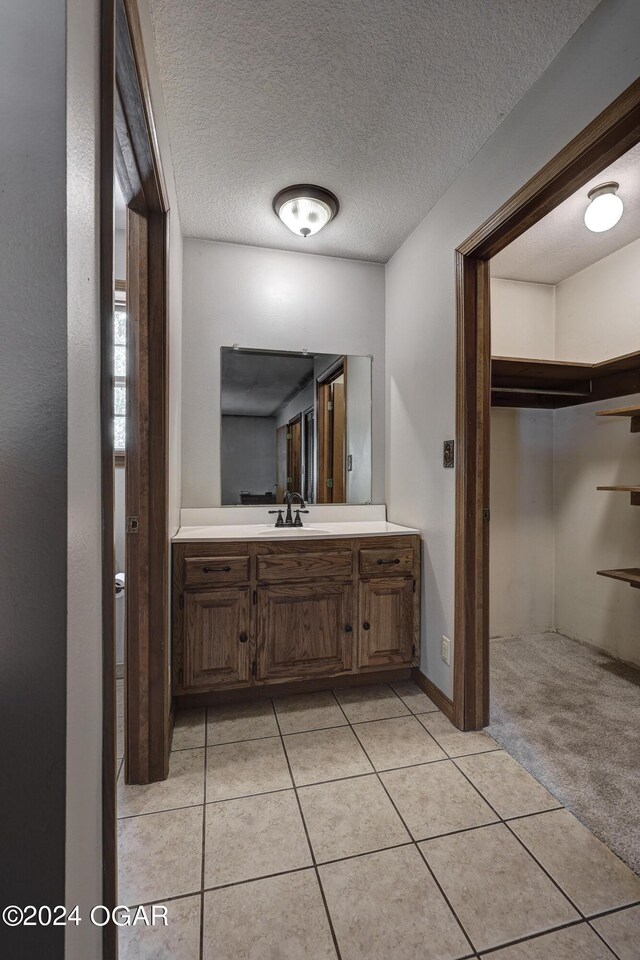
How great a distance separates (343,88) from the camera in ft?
5.13

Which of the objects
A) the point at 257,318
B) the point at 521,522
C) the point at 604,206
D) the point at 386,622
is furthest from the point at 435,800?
the point at 604,206

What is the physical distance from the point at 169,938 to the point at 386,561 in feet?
5.11

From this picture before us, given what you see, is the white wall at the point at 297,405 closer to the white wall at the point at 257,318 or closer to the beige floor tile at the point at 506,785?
the white wall at the point at 257,318

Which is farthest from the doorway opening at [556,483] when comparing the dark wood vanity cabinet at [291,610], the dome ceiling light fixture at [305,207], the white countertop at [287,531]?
the dome ceiling light fixture at [305,207]

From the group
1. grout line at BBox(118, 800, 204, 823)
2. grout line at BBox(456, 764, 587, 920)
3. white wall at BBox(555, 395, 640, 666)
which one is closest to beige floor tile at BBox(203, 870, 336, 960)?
grout line at BBox(118, 800, 204, 823)

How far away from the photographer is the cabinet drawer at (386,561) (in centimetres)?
223

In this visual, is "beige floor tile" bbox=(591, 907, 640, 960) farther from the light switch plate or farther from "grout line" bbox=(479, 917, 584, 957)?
the light switch plate

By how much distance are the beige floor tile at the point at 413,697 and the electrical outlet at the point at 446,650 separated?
0.27m

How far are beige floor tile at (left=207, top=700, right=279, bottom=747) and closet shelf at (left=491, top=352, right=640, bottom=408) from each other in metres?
2.23

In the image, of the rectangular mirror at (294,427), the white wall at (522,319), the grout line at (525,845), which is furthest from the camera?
the white wall at (522,319)

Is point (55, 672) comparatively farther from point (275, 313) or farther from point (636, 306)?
point (636, 306)

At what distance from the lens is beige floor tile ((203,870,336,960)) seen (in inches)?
40.7

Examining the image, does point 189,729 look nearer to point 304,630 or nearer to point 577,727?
point 304,630

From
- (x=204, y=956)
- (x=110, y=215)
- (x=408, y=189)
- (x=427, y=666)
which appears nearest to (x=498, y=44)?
(x=408, y=189)
